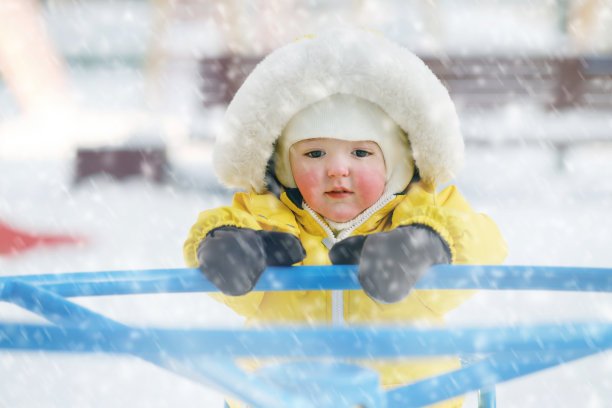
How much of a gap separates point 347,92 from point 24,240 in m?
1.89

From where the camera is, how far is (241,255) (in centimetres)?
61

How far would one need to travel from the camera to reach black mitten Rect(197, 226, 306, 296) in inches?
23.1

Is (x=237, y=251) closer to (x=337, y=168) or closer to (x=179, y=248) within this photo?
(x=337, y=168)

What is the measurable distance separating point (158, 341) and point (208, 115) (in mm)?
4034

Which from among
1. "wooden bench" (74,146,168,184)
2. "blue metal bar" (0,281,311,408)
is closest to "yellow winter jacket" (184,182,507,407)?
"blue metal bar" (0,281,311,408)

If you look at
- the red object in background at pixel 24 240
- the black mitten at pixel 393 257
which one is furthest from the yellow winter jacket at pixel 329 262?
the red object in background at pixel 24 240

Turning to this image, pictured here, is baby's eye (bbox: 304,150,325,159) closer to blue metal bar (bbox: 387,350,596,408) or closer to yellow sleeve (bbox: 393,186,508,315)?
yellow sleeve (bbox: 393,186,508,315)

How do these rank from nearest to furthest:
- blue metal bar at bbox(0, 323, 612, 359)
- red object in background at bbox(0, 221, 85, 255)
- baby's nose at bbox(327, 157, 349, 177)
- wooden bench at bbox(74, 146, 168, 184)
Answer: blue metal bar at bbox(0, 323, 612, 359), baby's nose at bbox(327, 157, 349, 177), red object in background at bbox(0, 221, 85, 255), wooden bench at bbox(74, 146, 168, 184)

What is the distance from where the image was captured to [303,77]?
2.64 feet

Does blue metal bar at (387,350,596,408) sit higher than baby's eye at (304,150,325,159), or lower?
lower

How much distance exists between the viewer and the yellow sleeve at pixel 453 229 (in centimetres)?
67

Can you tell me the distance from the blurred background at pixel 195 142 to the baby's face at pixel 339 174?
268 millimetres

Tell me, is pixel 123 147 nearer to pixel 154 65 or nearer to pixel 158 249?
pixel 154 65

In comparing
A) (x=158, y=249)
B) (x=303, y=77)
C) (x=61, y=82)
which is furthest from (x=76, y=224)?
(x=61, y=82)
